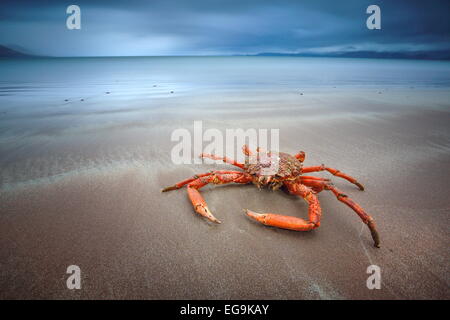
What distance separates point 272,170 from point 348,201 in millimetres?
956

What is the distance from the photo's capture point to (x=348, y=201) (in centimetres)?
232

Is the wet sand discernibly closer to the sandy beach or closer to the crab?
the sandy beach

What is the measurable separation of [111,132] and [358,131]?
6754 millimetres

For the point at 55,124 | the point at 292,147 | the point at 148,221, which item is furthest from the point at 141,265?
the point at 55,124

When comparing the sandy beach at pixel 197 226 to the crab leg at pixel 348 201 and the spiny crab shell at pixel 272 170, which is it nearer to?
the crab leg at pixel 348 201

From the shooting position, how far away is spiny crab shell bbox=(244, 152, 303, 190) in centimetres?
275

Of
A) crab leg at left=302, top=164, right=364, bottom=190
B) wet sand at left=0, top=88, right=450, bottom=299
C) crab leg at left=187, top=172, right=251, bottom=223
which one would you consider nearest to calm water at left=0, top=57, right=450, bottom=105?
wet sand at left=0, top=88, right=450, bottom=299

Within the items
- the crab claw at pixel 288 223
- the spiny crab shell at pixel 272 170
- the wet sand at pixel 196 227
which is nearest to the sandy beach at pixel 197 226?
the wet sand at pixel 196 227

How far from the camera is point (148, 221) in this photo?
2611 mm

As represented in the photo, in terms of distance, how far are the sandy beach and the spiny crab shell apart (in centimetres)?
37

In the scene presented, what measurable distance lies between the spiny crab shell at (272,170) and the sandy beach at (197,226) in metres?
0.37

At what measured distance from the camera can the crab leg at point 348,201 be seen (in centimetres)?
215

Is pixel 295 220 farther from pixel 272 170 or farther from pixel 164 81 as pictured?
pixel 164 81
